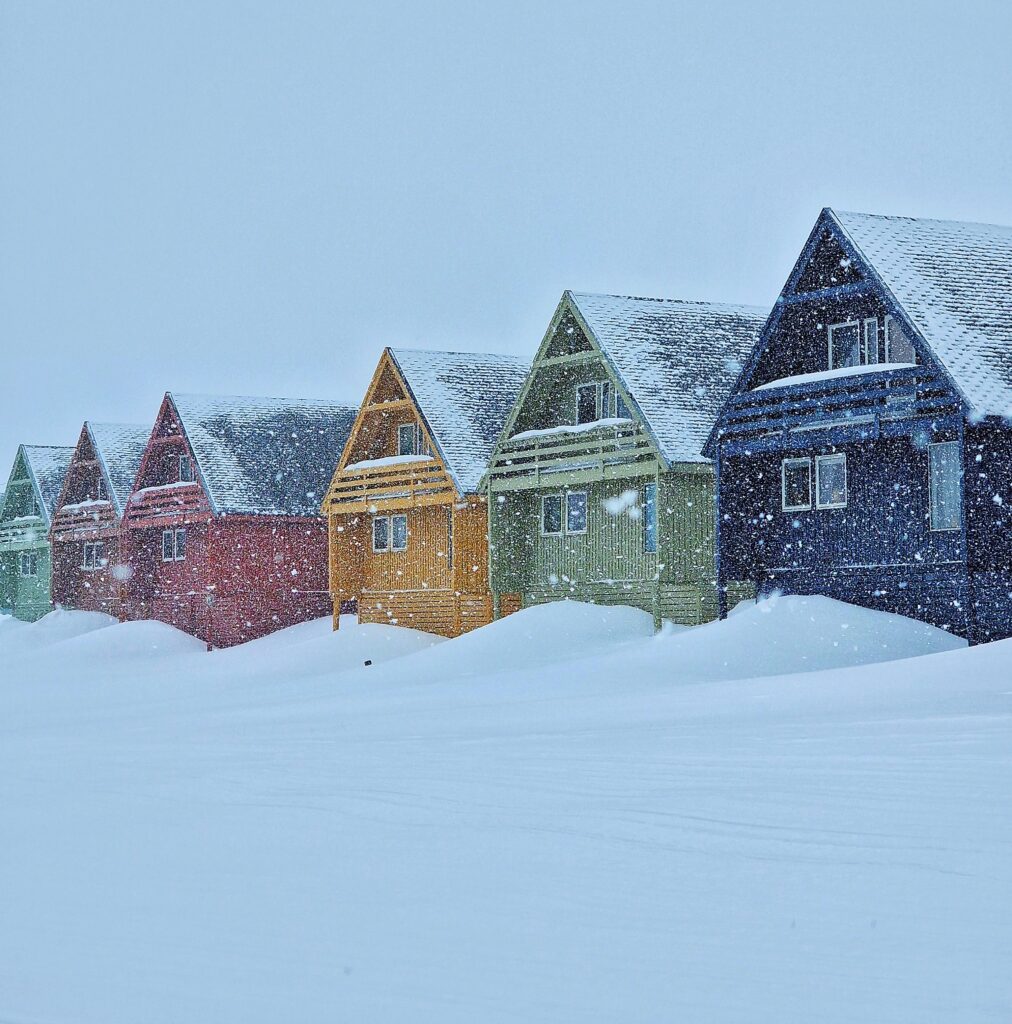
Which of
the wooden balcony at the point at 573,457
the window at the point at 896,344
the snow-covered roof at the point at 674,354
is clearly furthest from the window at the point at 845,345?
the wooden balcony at the point at 573,457

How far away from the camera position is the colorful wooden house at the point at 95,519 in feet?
175

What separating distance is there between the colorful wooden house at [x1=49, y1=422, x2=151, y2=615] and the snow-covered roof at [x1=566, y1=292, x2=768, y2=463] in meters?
21.4

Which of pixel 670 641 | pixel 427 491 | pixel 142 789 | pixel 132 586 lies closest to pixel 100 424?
pixel 132 586

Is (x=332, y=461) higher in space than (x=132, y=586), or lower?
higher

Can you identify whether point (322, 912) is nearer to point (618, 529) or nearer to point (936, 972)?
point (936, 972)

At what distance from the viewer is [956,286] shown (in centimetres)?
2873

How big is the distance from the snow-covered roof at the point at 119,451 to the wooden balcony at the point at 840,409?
26782mm

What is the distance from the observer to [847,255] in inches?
1139

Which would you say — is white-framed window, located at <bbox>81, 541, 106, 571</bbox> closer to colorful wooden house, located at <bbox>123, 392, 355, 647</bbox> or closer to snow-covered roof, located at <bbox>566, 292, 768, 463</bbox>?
colorful wooden house, located at <bbox>123, 392, 355, 647</bbox>

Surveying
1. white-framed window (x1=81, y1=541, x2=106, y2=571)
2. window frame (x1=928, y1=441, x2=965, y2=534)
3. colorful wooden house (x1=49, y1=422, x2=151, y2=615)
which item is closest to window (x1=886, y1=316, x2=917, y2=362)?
window frame (x1=928, y1=441, x2=965, y2=534)

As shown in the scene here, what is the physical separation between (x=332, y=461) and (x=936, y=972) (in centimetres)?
4278

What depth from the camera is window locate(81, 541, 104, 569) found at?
56.8 m

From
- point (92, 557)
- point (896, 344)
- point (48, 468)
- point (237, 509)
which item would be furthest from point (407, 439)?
point (48, 468)

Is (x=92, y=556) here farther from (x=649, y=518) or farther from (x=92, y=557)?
(x=649, y=518)
